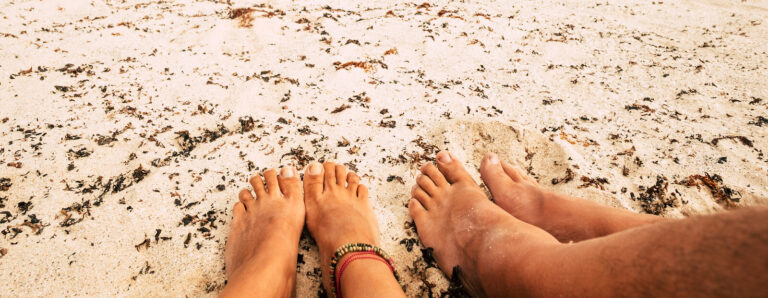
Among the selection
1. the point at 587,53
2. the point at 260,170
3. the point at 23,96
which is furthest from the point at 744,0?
the point at 23,96

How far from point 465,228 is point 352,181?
26.3 inches

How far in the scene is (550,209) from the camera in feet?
5.57

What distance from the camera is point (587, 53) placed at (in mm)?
2973

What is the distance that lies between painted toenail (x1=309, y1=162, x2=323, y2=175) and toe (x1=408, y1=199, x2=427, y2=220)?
55 cm

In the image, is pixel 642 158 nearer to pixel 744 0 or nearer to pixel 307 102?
pixel 307 102

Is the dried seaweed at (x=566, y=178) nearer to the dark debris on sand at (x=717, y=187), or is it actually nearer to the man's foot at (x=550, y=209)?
the man's foot at (x=550, y=209)

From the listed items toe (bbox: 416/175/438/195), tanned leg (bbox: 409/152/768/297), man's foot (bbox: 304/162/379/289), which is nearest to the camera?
tanned leg (bbox: 409/152/768/297)

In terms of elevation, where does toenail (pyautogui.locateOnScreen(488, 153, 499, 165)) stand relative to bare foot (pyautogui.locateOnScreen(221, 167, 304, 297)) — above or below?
above

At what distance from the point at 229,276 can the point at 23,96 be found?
85.5 inches

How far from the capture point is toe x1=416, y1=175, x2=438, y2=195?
1872mm

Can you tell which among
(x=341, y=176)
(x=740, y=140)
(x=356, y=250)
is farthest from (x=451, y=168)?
(x=740, y=140)

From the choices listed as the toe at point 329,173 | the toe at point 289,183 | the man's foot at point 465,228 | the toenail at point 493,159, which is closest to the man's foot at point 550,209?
the toenail at point 493,159

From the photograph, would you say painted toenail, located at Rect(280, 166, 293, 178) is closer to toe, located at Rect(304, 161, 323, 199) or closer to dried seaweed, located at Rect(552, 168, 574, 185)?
toe, located at Rect(304, 161, 323, 199)

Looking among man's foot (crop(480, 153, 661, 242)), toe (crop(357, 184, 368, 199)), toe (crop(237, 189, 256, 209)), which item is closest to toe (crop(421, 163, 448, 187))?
man's foot (crop(480, 153, 661, 242))
